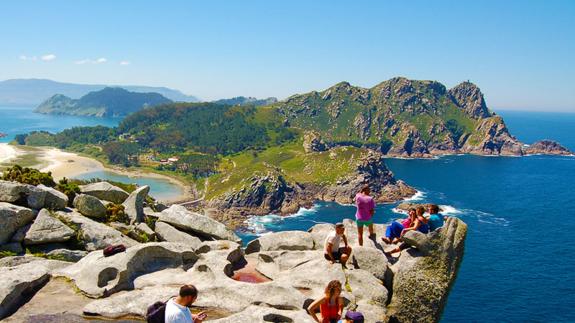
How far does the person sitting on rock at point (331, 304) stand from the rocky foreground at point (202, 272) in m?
1.00

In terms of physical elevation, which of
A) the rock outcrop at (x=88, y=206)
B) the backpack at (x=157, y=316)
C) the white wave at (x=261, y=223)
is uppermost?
the backpack at (x=157, y=316)

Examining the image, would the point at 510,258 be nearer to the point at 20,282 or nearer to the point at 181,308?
the point at 181,308

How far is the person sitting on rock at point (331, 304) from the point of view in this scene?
17.6m

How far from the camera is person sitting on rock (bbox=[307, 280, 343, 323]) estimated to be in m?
17.6

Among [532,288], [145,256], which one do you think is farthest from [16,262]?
[532,288]

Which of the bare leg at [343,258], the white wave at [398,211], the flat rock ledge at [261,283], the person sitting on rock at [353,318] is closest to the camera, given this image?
the person sitting on rock at [353,318]

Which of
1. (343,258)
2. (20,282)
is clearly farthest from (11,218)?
(343,258)

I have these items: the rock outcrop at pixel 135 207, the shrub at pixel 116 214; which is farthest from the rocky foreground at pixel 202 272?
the rock outcrop at pixel 135 207

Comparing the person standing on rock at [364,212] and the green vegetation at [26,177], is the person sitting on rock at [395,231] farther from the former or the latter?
the green vegetation at [26,177]

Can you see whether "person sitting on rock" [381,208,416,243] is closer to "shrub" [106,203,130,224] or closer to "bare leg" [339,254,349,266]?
"bare leg" [339,254,349,266]

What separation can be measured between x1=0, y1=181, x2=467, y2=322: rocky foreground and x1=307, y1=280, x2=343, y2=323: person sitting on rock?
100 cm

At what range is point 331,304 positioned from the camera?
17719mm

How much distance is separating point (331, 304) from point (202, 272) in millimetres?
9611

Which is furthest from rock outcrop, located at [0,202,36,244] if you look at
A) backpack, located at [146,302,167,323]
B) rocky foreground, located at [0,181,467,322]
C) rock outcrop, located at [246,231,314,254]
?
backpack, located at [146,302,167,323]
